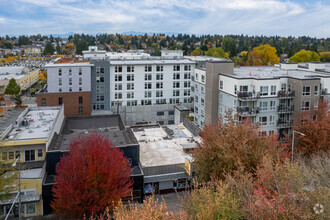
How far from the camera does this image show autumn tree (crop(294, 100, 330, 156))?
34.6m

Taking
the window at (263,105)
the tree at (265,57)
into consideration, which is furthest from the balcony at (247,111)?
the tree at (265,57)

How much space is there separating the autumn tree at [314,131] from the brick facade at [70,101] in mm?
37543

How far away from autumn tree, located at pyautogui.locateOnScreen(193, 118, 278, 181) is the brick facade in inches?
1329

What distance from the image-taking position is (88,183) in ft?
81.5

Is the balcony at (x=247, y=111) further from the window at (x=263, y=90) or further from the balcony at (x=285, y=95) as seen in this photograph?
the balcony at (x=285, y=95)

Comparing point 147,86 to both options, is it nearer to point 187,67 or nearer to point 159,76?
point 159,76

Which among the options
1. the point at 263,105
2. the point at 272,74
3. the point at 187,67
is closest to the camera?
the point at 263,105

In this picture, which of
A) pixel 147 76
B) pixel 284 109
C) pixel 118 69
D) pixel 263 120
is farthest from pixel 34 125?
pixel 284 109

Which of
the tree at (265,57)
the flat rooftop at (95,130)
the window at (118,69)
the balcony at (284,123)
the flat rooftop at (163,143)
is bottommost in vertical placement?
the flat rooftop at (163,143)

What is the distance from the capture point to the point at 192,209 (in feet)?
59.9

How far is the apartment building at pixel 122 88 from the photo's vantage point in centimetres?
5731

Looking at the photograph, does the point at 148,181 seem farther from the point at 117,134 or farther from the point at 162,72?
the point at 162,72

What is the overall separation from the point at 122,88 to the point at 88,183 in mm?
37997

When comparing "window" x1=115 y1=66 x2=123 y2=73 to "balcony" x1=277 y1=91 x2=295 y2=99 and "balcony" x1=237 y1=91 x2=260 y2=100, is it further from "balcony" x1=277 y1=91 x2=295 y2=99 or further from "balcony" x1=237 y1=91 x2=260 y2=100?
"balcony" x1=277 y1=91 x2=295 y2=99
